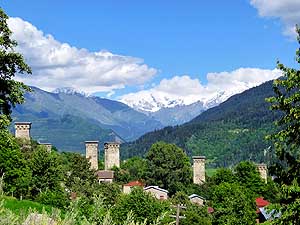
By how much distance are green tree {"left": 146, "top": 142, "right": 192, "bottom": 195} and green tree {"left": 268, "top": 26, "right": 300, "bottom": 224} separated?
82.8 m

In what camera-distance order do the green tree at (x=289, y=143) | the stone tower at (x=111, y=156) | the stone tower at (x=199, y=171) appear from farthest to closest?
the stone tower at (x=111, y=156) < the stone tower at (x=199, y=171) < the green tree at (x=289, y=143)

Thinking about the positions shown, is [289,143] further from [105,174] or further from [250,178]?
[105,174]

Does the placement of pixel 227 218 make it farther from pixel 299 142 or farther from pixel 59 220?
pixel 59 220

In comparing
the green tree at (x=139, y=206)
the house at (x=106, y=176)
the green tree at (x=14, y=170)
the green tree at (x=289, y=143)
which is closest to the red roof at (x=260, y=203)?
the green tree at (x=139, y=206)

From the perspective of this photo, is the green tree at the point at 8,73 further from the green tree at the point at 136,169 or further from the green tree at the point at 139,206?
the green tree at the point at 136,169

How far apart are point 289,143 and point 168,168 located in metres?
84.7

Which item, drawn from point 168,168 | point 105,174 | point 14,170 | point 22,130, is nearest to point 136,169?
point 105,174

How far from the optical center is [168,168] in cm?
10231

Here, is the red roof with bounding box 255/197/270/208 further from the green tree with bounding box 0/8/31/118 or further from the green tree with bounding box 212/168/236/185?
the green tree with bounding box 0/8/31/118

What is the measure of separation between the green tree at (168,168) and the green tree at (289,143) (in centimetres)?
8281

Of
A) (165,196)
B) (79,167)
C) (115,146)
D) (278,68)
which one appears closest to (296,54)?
(278,68)

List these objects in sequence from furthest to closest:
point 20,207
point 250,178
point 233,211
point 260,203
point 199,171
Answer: point 199,171 → point 250,178 → point 260,203 → point 233,211 → point 20,207

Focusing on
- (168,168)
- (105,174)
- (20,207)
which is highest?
(168,168)

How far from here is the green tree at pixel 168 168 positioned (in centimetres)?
10169
